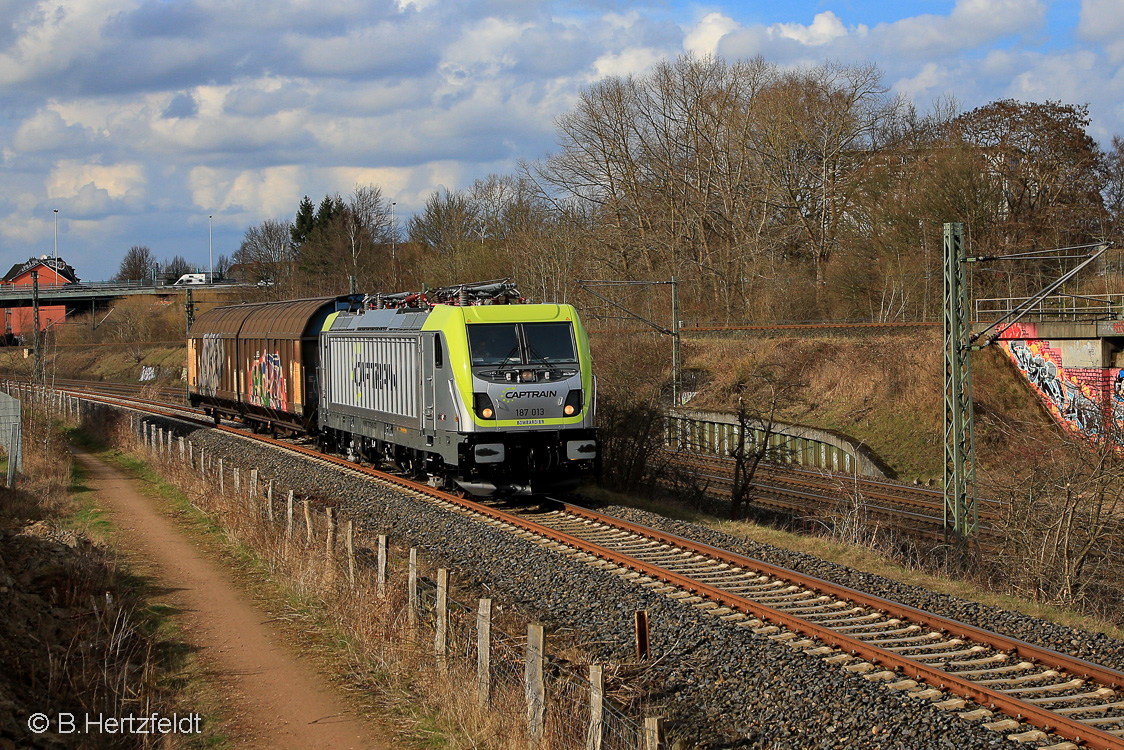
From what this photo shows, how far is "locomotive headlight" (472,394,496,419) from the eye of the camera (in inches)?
592

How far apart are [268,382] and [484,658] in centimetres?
2038

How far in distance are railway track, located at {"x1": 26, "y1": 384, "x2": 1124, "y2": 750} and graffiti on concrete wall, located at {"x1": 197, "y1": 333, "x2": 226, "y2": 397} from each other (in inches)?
831

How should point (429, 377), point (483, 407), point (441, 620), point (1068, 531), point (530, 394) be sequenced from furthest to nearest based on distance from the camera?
point (429, 377)
point (530, 394)
point (483, 407)
point (1068, 531)
point (441, 620)

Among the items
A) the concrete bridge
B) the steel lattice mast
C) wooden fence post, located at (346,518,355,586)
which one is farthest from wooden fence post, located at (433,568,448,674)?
the concrete bridge

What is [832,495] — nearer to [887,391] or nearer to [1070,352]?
[1070,352]

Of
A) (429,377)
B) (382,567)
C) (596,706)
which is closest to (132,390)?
(429,377)

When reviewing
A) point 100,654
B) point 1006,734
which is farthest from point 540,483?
point 1006,734

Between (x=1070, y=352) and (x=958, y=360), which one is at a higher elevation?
(x=958, y=360)

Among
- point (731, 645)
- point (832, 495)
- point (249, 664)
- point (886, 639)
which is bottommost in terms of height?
point (832, 495)

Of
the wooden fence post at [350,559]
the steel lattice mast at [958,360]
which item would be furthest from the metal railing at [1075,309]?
the wooden fence post at [350,559]

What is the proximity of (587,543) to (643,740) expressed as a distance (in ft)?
21.8

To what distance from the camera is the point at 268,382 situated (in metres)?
26.5

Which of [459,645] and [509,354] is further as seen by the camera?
[509,354]

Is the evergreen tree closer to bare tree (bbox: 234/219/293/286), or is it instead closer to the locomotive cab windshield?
bare tree (bbox: 234/219/293/286)
